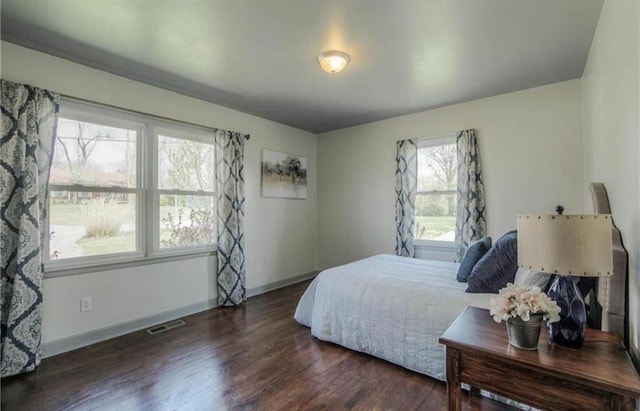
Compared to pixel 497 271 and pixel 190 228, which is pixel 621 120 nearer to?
pixel 497 271

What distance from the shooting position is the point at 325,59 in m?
2.53

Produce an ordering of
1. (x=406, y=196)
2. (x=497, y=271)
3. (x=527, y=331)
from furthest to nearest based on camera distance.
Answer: (x=406, y=196)
(x=497, y=271)
(x=527, y=331)

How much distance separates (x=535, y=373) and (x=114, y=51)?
3490mm

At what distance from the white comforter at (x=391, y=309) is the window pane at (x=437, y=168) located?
1.32 metres

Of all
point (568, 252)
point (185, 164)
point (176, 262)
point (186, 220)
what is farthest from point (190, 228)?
point (568, 252)

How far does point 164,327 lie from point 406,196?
3.32m

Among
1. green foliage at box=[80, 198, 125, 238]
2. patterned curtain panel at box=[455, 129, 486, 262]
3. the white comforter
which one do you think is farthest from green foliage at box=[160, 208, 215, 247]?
patterned curtain panel at box=[455, 129, 486, 262]

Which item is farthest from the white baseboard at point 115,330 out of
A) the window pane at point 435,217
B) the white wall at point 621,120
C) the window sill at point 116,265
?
the white wall at point 621,120

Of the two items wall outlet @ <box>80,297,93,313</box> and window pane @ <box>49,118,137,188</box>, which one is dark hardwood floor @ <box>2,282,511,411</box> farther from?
window pane @ <box>49,118,137,188</box>

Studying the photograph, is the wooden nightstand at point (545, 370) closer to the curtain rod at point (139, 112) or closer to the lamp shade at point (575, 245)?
the lamp shade at point (575, 245)

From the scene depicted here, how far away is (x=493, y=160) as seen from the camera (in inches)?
141

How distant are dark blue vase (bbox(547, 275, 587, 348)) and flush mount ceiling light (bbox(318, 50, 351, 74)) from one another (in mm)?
2174

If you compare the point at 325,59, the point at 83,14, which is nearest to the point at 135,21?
the point at 83,14

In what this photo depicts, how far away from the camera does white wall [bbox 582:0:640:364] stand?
127 centimetres
